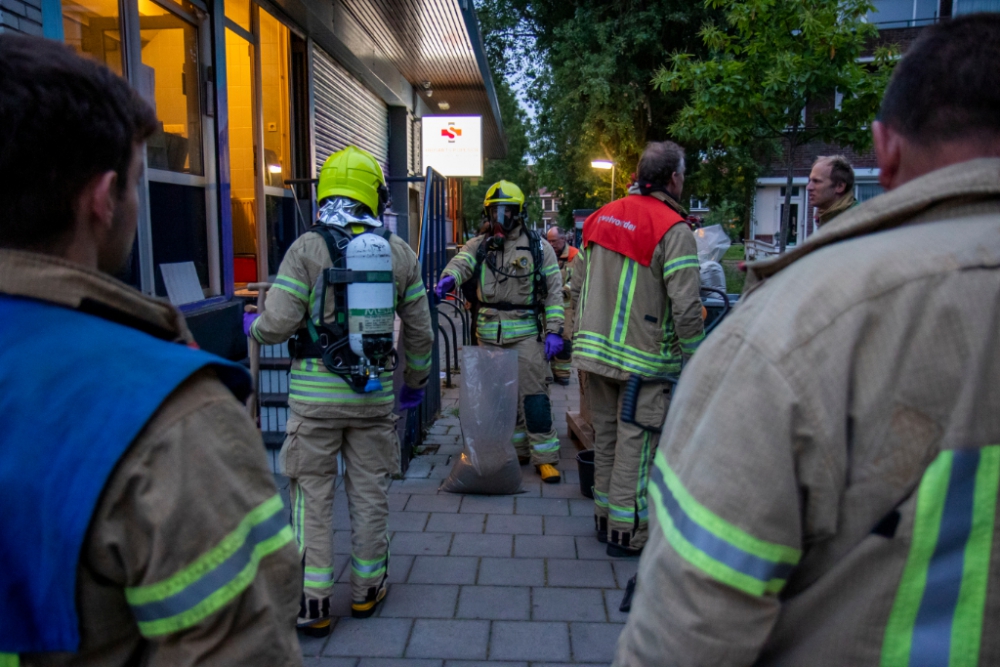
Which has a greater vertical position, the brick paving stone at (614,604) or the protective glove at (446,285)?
the protective glove at (446,285)

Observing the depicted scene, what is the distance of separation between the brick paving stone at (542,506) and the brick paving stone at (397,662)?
5.87ft

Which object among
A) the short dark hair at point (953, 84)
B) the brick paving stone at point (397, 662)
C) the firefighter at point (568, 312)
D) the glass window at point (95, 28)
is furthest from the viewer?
the firefighter at point (568, 312)

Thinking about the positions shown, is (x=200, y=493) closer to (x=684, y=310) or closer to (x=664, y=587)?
(x=664, y=587)

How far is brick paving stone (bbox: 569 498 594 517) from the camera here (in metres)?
4.95

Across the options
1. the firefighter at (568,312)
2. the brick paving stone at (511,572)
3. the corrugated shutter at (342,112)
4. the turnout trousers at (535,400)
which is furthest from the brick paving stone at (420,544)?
the corrugated shutter at (342,112)

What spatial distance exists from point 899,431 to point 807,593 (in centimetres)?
27

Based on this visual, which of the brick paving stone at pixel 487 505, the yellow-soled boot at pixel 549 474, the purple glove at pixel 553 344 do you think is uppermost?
the purple glove at pixel 553 344

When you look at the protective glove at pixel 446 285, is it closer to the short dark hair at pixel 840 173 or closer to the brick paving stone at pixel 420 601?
the brick paving stone at pixel 420 601

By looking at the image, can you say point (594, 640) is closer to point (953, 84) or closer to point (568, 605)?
point (568, 605)

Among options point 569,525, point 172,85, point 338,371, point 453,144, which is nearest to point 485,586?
point 569,525

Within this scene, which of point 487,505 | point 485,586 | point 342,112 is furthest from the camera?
point 342,112

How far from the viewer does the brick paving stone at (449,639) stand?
3240 mm

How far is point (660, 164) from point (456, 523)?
2.32 metres

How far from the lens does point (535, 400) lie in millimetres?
5684
